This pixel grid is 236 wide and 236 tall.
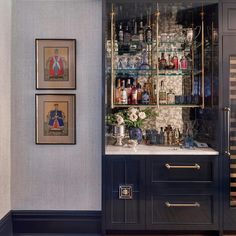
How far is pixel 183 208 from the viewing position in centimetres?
273

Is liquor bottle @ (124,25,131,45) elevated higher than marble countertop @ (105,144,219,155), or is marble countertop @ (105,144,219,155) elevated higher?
liquor bottle @ (124,25,131,45)

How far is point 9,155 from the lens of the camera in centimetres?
289

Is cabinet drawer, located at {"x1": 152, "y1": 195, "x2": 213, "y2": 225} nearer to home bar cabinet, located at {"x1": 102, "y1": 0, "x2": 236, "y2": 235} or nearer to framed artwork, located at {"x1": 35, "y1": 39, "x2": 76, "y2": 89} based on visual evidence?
home bar cabinet, located at {"x1": 102, "y1": 0, "x2": 236, "y2": 235}

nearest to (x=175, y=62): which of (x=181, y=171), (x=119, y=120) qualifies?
(x=119, y=120)

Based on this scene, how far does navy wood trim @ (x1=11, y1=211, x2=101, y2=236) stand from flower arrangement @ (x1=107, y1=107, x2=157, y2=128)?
40.0 inches

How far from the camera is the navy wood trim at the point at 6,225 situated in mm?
2682

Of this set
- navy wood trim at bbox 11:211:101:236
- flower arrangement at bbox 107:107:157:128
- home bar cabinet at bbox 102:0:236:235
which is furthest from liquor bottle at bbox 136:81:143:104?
navy wood trim at bbox 11:211:101:236

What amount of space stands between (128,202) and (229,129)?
1213 mm

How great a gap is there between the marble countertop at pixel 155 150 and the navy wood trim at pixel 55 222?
71 centimetres

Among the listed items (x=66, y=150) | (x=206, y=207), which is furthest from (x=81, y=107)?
(x=206, y=207)

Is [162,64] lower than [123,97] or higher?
higher

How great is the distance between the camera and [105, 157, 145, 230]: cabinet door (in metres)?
2.72

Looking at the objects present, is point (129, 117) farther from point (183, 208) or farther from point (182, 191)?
point (183, 208)

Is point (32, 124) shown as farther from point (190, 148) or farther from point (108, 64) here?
point (190, 148)
